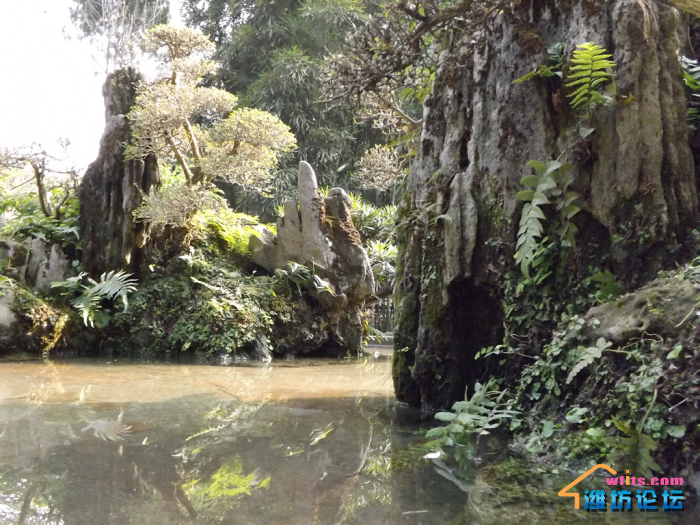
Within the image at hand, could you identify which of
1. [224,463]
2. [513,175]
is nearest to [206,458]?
[224,463]

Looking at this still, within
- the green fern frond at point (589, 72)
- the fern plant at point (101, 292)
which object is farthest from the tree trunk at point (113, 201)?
the green fern frond at point (589, 72)

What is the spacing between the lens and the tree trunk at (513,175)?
8.94 ft

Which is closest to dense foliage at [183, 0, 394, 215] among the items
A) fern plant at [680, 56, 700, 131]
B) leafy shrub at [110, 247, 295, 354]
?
leafy shrub at [110, 247, 295, 354]

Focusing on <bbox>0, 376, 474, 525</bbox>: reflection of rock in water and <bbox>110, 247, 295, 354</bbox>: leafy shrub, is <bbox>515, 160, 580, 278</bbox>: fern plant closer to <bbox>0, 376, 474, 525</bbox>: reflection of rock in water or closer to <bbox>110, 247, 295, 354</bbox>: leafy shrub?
<bbox>0, 376, 474, 525</bbox>: reflection of rock in water

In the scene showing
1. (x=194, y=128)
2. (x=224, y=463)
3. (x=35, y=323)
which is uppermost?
(x=194, y=128)

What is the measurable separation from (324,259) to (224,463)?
5.59 meters

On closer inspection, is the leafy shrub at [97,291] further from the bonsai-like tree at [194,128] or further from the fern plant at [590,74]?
the fern plant at [590,74]

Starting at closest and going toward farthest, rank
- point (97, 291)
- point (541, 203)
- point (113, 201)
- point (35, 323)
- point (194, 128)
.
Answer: point (541, 203) → point (35, 323) → point (97, 291) → point (113, 201) → point (194, 128)

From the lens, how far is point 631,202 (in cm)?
272

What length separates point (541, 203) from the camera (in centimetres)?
287

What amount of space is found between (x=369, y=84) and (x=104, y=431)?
2.74 meters

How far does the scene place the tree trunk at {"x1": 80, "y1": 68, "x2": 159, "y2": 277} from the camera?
24.0 feet

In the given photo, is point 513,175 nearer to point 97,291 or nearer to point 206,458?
point 206,458

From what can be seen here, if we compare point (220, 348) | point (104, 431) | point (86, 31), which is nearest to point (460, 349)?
point (104, 431)
